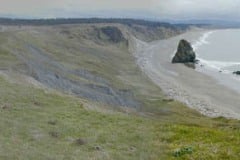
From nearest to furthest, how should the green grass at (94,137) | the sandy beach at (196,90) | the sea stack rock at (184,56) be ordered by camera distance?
the green grass at (94,137)
the sandy beach at (196,90)
the sea stack rock at (184,56)

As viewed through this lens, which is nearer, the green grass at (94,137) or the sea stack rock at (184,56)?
the green grass at (94,137)

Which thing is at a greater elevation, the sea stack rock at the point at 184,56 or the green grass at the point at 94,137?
the green grass at the point at 94,137

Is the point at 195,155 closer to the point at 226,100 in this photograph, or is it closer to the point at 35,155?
the point at 35,155

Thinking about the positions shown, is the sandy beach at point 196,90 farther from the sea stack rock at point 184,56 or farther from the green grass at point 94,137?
the green grass at point 94,137

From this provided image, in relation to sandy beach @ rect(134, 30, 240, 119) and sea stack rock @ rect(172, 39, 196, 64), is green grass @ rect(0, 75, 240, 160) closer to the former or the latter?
sandy beach @ rect(134, 30, 240, 119)

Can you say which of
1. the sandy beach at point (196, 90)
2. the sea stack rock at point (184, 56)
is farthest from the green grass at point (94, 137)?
the sea stack rock at point (184, 56)

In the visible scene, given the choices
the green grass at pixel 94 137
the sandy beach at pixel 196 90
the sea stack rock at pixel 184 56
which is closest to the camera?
the green grass at pixel 94 137

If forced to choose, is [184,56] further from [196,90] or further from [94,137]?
[94,137]

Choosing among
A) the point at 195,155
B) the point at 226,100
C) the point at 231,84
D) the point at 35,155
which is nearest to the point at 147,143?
the point at 195,155

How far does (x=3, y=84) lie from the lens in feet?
137

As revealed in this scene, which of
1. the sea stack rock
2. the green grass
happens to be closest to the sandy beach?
the sea stack rock

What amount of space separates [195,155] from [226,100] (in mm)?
70272

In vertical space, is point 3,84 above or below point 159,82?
above

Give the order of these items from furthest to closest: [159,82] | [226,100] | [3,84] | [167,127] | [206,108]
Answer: [159,82], [226,100], [206,108], [3,84], [167,127]
